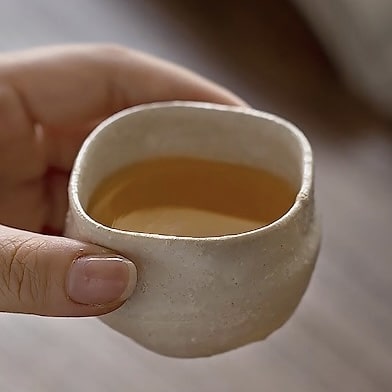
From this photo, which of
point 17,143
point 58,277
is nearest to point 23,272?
point 58,277

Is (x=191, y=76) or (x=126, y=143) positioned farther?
(x=191, y=76)

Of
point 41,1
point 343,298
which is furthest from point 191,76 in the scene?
point 41,1

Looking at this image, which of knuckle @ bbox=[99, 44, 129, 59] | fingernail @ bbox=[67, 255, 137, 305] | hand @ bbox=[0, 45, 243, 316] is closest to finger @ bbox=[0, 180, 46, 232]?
hand @ bbox=[0, 45, 243, 316]

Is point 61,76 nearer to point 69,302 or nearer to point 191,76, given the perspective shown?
point 191,76

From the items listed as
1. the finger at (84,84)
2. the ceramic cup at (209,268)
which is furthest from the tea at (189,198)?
the finger at (84,84)

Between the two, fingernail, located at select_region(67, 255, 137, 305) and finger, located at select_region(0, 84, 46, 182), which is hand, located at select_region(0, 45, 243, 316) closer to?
finger, located at select_region(0, 84, 46, 182)

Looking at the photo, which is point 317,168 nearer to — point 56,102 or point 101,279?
point 56,102
